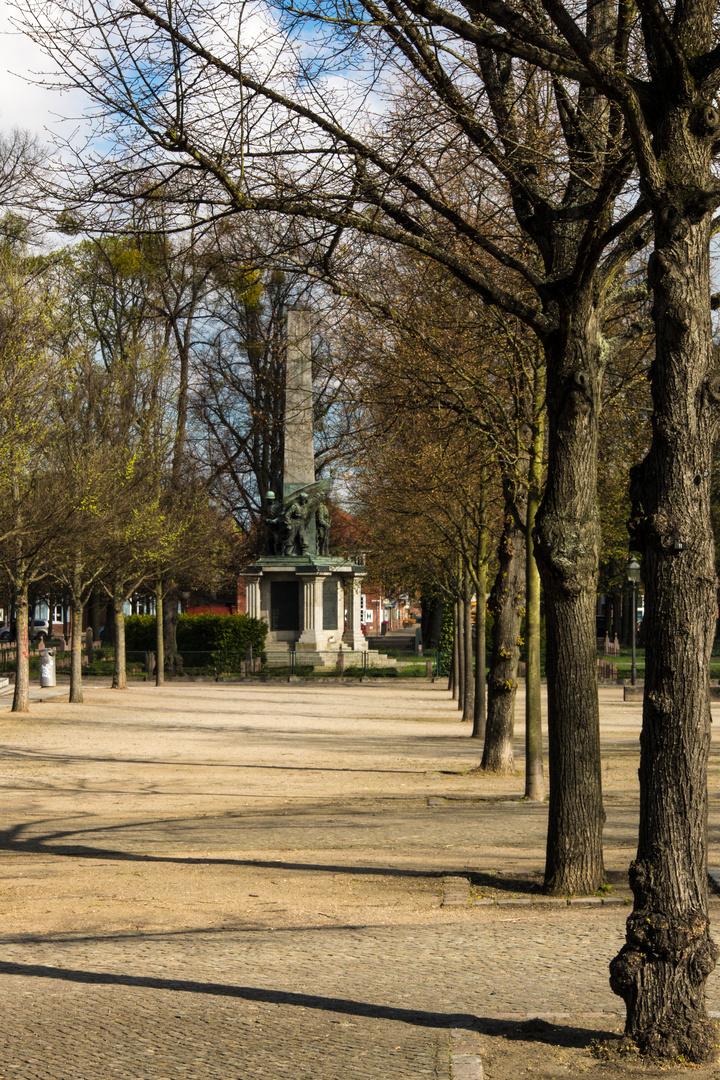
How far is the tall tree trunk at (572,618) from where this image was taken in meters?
8.24

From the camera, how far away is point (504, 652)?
15211 mm

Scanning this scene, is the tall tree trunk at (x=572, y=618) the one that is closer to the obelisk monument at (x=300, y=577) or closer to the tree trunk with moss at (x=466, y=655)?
the tree trunk with moss at (x=466, y=655)

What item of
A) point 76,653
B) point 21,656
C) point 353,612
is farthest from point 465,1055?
point 353,612

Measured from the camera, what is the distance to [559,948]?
678 cm

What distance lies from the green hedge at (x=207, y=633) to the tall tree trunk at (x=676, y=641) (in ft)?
122

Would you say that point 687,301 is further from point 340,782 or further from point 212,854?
point 340,782

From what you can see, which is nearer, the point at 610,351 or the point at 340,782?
the point at 610,351

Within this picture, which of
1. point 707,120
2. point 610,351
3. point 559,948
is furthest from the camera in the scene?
point 610,351

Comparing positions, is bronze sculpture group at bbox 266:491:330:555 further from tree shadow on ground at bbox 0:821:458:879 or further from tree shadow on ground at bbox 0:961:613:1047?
tree shadow on ground at bbox 0:961:613:1047

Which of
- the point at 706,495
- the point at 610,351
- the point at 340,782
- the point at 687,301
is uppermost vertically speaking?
the point at 610,351

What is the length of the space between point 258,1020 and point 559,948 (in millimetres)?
2148

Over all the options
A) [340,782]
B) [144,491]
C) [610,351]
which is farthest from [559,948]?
[144,491]

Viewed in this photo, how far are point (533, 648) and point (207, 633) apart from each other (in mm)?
33734

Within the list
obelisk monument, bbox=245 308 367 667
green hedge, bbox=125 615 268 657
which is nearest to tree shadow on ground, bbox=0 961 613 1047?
obelisk monument, bbox=245 308 367 667
